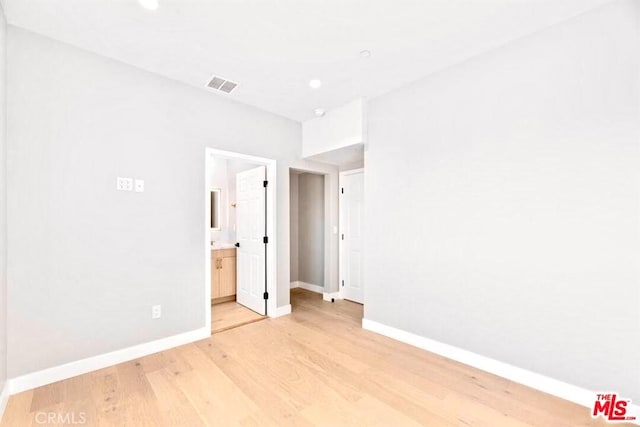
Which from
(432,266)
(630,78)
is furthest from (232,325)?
(630,78)

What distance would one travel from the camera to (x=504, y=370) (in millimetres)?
2324

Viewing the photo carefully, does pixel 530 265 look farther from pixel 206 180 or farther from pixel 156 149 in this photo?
pixel 156 149

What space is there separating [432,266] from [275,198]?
2.13 m

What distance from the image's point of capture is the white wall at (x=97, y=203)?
215 cm

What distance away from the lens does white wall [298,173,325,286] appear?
5016 millimetres

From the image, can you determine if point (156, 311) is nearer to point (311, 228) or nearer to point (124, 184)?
point (124, 184)

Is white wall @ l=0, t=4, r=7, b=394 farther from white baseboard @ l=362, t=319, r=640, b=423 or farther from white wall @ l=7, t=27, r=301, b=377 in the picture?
white baseboard @ l=362, t=319, r=640, b=423

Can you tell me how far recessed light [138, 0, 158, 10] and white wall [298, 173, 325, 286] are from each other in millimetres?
3348

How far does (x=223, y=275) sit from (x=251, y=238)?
0.85 m

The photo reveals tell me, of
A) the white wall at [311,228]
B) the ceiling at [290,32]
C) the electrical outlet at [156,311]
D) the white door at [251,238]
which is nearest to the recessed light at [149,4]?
the ceiling at [290,32]

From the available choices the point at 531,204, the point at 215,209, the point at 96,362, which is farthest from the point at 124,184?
the point at 531,204

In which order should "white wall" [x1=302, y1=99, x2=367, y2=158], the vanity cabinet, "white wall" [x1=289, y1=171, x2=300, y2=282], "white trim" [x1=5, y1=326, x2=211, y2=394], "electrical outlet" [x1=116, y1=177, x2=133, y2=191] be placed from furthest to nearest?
1. "white wall" [x1=289, y1=171, x2=300, y2=282]
2. the vanity cabinet
3. "white wall" [x1=302, y1=99, x2=367, y2=158]
4. "electrical outlet" [x1=116, y1=177, x2=133, y2=191]
5. "white trim" [x1=5, y1=326, x2=211, y2=394]

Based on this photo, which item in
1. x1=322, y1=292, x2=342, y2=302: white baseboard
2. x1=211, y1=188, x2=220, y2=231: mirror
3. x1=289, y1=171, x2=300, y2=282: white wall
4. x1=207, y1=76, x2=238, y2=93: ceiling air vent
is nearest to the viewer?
x1=207, y1=76, x2=238, y2=93: ceiling air vent

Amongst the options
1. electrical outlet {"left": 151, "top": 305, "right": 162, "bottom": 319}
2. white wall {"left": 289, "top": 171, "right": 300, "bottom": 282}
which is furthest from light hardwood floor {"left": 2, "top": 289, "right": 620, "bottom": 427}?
white wall {"left": 289, "top": 171, "right": 300, "bottom": 282}
